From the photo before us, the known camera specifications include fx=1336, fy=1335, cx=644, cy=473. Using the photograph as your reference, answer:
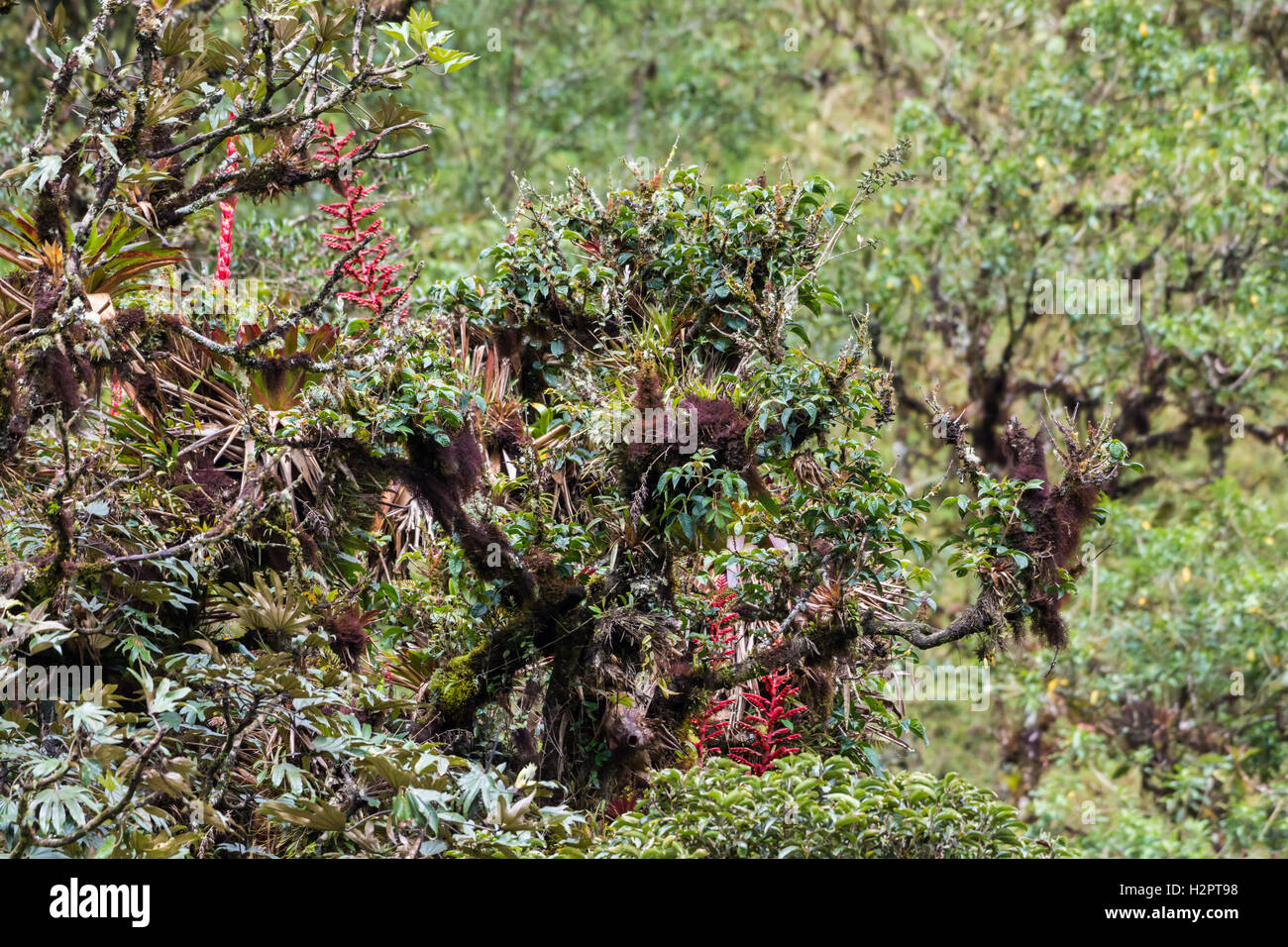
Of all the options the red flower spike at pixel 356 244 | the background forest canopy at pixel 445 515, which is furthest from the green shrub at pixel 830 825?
the red flower spike at pixel 356 244

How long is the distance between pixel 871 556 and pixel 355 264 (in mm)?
2848

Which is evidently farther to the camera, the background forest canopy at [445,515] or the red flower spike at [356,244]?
the red flower spike at [356,244]

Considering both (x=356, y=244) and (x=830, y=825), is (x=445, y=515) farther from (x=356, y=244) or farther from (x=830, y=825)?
(x=356, y=244)

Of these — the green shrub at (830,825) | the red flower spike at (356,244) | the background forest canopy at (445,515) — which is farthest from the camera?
the red flower spike at (356,244)

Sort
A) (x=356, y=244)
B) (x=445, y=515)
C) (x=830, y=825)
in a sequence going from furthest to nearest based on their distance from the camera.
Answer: (x=356, y=244) → (x=445, y=515) → (x=830, y=825)

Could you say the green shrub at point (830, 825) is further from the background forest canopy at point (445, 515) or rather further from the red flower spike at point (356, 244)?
the red flower spike at point (356, 244)

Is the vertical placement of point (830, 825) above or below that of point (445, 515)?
below

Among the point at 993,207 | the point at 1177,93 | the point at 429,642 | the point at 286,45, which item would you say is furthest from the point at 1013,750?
the point at 286,45

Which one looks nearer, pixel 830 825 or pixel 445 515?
pixel 830 825

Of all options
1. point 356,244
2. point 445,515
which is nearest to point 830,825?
point 445,515

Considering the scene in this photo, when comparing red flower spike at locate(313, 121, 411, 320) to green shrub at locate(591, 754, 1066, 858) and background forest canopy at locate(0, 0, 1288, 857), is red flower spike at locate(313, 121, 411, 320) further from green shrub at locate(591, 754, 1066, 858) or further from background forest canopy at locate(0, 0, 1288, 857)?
green shrub at locate(591, 754, 1066, 858)

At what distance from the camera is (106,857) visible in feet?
11.4

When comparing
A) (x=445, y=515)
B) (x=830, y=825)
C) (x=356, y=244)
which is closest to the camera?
(x=830, y=825)

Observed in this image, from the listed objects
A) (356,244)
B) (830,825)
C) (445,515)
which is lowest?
(830,825)
